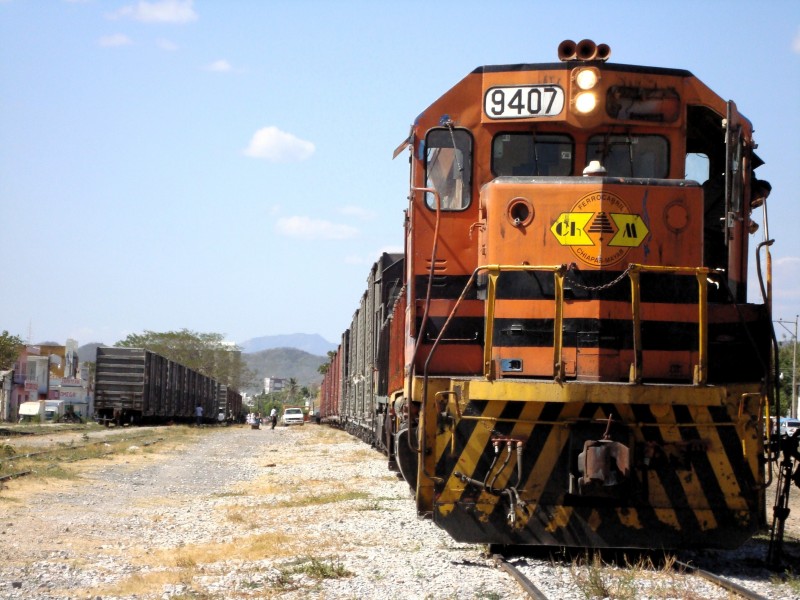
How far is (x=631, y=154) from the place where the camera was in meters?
7.33

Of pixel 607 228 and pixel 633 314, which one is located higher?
pixel 607 228

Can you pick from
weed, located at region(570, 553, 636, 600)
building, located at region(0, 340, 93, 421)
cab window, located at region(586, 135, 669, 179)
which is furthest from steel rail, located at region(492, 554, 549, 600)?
building, located at region(0, 340, 93, 421)

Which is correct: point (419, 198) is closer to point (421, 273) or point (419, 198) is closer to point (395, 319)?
point (421, 273)

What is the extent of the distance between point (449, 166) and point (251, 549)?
3371mm

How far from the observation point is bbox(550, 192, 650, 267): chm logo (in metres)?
6.88

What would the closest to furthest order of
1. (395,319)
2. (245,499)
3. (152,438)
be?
(395,319) → (245,499) → (152,438)

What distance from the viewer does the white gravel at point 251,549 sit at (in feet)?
20.4

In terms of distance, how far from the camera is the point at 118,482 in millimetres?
14875

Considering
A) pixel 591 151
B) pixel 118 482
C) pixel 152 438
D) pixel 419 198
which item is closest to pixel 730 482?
pixel 591 151

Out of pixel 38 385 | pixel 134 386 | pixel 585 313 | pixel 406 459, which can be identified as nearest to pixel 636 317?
pixel 585 313

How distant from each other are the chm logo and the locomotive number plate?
0.79 metres

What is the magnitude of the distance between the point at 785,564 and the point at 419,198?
3.73 metres

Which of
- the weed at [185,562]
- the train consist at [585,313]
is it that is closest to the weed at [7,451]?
the weed at [185,562]

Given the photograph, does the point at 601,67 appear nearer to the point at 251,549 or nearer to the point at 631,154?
the point at 631,154
